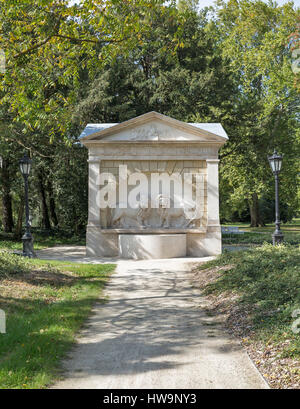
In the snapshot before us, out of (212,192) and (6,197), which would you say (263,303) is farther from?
(6,197)

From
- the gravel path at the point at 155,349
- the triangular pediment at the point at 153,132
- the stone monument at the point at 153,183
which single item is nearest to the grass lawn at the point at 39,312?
the gravel path at the point at 155,349

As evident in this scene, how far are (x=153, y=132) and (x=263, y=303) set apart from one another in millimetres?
11078

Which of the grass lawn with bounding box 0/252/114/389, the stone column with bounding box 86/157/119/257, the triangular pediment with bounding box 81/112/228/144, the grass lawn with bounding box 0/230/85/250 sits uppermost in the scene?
the triangular pediment with bounding box 81/112/228/144

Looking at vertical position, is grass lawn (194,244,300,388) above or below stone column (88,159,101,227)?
below

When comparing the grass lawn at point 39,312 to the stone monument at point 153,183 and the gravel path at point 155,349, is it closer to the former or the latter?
the gravel path at point 155,349

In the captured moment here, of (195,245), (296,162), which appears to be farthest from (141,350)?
(296,162)

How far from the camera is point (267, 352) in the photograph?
5145mm

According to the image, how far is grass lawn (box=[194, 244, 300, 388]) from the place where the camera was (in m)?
4.81

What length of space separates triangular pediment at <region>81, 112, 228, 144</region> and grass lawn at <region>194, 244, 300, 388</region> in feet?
20.8

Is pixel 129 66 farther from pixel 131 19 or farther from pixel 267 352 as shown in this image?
pixel 267 352

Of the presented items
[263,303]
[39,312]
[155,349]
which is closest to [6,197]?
[39,312]

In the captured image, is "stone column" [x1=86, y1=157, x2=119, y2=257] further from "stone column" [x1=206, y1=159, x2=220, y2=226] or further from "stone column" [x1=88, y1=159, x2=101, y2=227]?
"stone column" [x1=206, y1=159, x2=220, y2=226]

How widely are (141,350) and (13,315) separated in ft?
8.50

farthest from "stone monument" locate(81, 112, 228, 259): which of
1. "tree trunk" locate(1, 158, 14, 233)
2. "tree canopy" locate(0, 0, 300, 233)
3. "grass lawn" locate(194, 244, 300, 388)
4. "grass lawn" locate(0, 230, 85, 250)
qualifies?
"tree trunk" locate(1, 158, 14, 233)
